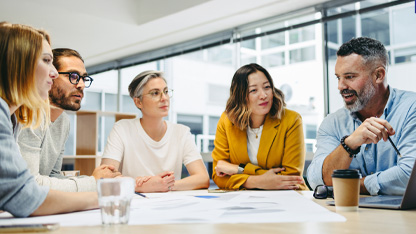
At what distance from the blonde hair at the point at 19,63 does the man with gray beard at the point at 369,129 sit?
1218 millimetres

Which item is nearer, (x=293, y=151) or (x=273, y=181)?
(x=273, y=181)

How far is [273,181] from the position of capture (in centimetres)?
201

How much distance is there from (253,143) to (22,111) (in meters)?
1.41

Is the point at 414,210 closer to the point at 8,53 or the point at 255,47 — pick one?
the point at 8,53

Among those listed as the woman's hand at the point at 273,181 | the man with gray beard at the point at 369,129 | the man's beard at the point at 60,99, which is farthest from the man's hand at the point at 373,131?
the man's beard at the point at 60,99

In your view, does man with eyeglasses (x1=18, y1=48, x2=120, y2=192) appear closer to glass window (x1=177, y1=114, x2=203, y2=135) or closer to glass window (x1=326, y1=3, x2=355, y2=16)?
glass window (x1=326, y1=3, x2=355, y2=16)

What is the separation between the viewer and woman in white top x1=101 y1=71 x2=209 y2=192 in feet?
8.06

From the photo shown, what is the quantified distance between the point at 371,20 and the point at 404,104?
254cm

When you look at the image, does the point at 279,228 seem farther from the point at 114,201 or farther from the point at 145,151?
the point at 145,151

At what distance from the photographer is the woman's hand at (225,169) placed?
2221 mm

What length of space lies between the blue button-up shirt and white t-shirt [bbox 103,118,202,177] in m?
0.84

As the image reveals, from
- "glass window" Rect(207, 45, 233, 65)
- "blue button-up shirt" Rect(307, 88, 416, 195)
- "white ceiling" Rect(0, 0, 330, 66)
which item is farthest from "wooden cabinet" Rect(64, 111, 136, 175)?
"blue button-up shirt" Rect(307, 88, 416, 195)

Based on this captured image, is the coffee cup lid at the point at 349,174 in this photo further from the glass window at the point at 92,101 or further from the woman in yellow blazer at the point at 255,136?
the glass window at the point at 92,101

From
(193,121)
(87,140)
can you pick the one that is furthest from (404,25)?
(87,140)
